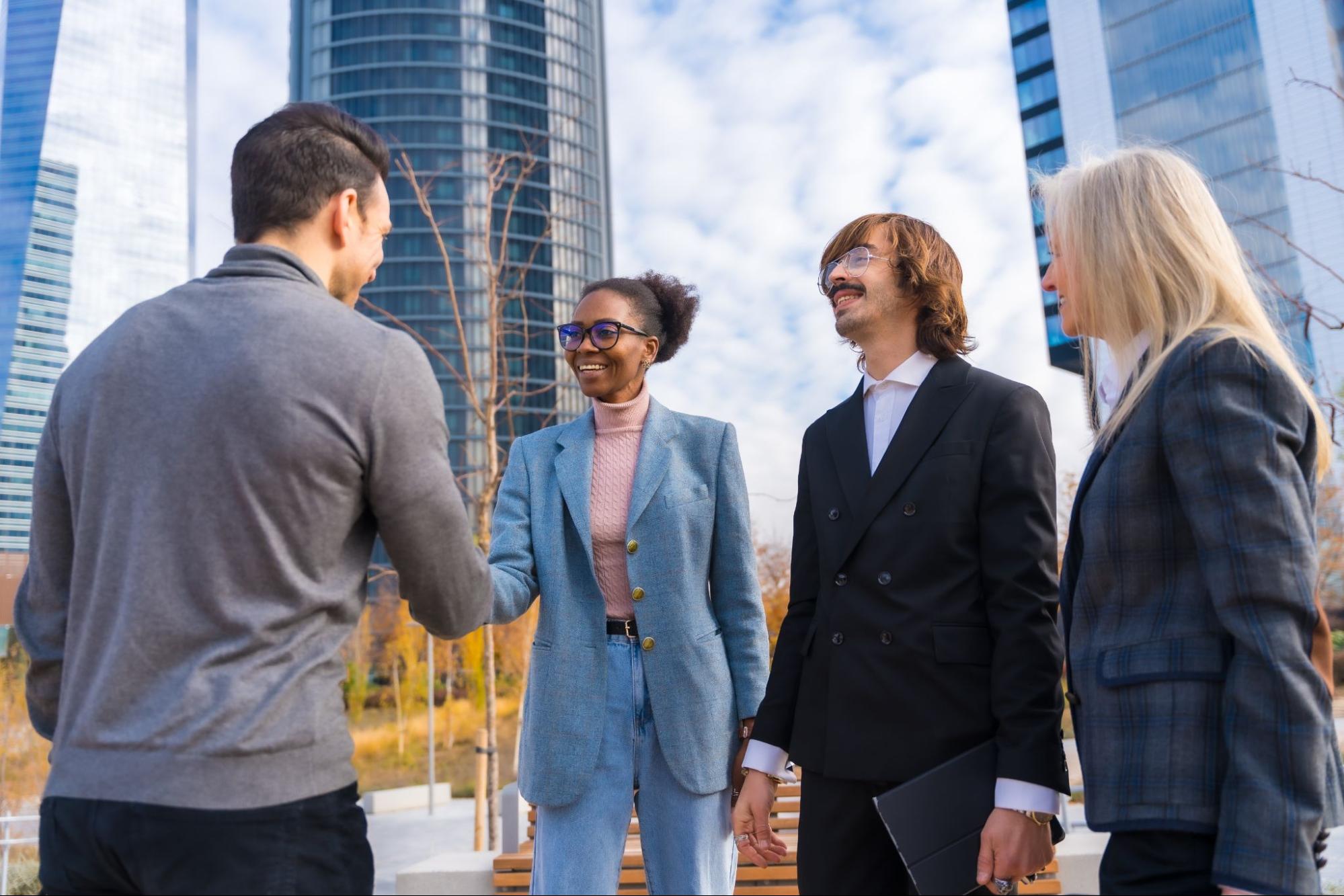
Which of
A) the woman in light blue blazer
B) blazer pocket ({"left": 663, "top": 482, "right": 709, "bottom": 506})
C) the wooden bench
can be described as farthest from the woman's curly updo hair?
the wooden bench

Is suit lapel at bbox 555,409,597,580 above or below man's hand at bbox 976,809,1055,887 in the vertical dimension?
above

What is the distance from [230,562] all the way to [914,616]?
127 centimetres

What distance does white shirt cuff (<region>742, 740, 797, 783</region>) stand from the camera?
227cm

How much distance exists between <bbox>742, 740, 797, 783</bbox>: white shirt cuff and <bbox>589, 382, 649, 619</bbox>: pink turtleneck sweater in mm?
459

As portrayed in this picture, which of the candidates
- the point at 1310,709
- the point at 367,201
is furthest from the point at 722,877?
the point at 367,201

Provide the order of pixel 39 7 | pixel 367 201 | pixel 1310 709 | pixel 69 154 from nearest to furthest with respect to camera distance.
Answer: pixel 1310 709 → pixel 367 201 → pixel 39 7 → pixel 69 154

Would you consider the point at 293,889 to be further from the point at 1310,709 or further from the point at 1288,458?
the point at 1288,458

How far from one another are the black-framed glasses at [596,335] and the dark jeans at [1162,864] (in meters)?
1.75

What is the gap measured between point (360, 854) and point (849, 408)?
1438 mm

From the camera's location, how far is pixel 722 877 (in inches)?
95.0

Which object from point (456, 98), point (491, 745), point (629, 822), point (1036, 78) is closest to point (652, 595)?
point (629, 822)

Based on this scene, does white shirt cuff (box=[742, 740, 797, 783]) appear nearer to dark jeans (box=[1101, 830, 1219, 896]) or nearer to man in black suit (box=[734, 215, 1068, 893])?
man in black suit (box=[734, 215, 1068, 893])

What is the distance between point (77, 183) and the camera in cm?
843

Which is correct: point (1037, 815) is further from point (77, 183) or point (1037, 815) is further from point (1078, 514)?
point (77, 183)
